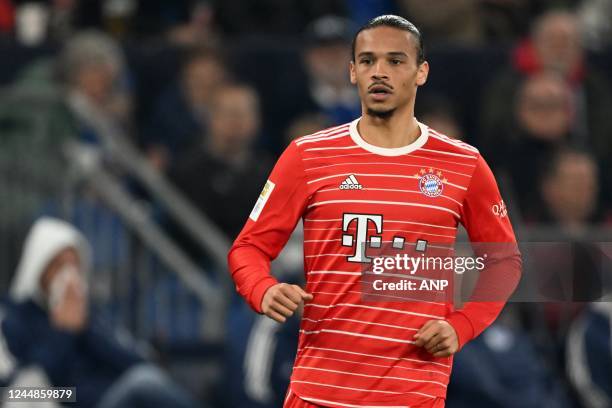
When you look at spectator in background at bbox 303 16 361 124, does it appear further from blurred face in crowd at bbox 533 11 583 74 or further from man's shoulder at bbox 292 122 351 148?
→ man's shoulder at bbox 292 122 351 148

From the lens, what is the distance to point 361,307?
171 inches

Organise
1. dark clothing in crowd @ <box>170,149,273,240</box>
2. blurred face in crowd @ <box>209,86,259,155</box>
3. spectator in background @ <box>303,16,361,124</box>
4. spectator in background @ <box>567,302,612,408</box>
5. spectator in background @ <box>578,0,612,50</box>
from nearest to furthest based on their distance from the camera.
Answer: spectator in background @ <box>567,302,612,408</box>, dark clothing in crowd @ <box>170,149,273,240</box>, blurred face in crowd @ <box>209,86,259,155</box>, spectator in background @ <box>303,16,361,124</box>, spectator in background @ <box>578,0,612,50</box>

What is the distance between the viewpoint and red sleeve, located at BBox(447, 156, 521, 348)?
4426mm

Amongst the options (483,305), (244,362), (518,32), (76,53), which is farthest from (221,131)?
(483,305)

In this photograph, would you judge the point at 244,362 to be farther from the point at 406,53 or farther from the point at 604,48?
the point at 604,48

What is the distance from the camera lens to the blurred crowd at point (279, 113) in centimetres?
809

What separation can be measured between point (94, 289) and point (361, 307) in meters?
4.49

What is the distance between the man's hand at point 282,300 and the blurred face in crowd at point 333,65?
20.6ft

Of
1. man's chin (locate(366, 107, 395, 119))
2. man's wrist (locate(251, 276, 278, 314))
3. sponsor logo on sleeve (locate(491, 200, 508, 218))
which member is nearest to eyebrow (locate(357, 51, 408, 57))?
man's chin (locate(366, 107, 395, 119))

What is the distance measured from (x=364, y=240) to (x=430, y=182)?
26 cm

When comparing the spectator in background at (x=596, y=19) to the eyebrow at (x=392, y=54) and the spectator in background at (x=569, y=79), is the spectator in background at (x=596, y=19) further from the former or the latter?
the eyebrow at (x=392, y=54)

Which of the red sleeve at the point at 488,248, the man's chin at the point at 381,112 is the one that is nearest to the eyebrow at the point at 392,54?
the man's chin at the point at 381,112

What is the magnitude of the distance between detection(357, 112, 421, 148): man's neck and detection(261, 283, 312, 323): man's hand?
Result: 53cm
